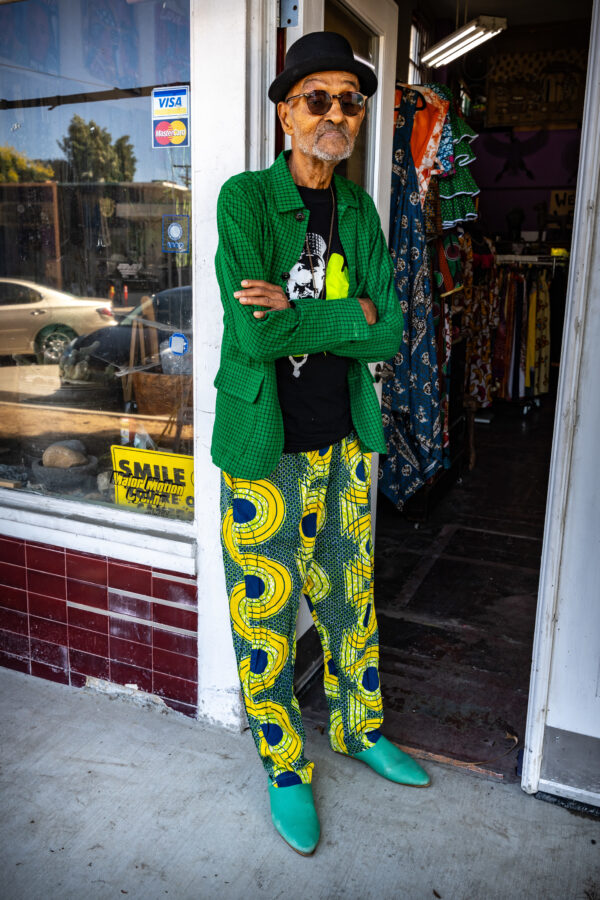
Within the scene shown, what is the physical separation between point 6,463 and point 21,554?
1.22ft

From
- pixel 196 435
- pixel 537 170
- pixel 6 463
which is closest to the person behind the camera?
pixel 196 435

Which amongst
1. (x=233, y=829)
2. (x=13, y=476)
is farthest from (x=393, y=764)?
(x=13, y=476)

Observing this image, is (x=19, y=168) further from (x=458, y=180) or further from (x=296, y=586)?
(x=458, y=180)

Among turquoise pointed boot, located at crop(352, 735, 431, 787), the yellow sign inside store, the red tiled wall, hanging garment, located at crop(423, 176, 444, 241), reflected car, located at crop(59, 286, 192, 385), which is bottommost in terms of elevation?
turquoise pointed boot, located at crop(352, 735, 431, 787)

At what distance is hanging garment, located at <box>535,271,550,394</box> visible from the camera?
23.9ft

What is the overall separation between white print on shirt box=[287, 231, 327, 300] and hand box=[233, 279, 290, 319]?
15 cm

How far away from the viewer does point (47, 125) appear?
2607 mm

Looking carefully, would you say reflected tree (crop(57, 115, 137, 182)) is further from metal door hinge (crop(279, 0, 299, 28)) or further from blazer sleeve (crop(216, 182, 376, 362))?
blazer sleeve (crop(216, 182, 376, 362))

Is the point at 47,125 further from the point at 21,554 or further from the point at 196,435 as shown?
the point at 21,554

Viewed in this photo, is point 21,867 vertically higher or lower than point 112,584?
lower

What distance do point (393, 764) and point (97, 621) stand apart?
1136 millimetres

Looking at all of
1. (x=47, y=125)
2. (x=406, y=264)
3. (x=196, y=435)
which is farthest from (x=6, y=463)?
(x=406, y=264)

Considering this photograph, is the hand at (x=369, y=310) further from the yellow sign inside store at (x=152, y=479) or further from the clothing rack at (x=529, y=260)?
the clothing rack at (x=529, y=260)

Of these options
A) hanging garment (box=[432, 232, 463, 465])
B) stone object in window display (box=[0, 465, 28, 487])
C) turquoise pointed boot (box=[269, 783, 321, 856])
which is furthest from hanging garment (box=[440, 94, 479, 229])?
turquoise pointed boot (box=[269, 783, 321, 856])
